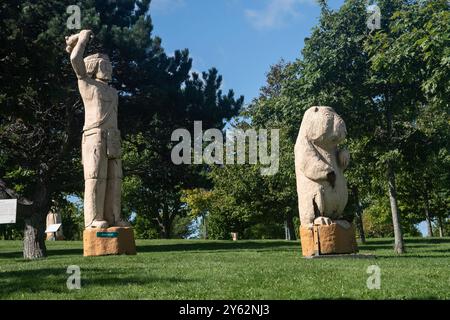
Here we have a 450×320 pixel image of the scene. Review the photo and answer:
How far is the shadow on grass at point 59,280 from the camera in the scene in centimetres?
736

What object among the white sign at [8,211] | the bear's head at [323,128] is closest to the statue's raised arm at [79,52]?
the white sign at [8,211]

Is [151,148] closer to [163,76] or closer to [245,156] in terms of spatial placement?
[163,76]

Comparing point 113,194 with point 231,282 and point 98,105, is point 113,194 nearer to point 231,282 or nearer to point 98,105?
point 98,105

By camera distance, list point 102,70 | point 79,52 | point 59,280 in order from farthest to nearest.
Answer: point 102,70 → point 79,52 → point 59,280

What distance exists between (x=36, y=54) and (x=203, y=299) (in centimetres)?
1203

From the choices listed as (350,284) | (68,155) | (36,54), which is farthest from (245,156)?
(350,284)

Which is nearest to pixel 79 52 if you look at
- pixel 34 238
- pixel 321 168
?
pixel 321 168

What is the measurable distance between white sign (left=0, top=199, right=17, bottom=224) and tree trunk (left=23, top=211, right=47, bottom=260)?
7160 mm

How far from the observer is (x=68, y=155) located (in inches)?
821

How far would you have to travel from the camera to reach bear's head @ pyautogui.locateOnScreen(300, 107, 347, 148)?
11.7 m

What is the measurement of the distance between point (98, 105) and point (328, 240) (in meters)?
6.54

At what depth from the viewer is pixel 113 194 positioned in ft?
45.5
